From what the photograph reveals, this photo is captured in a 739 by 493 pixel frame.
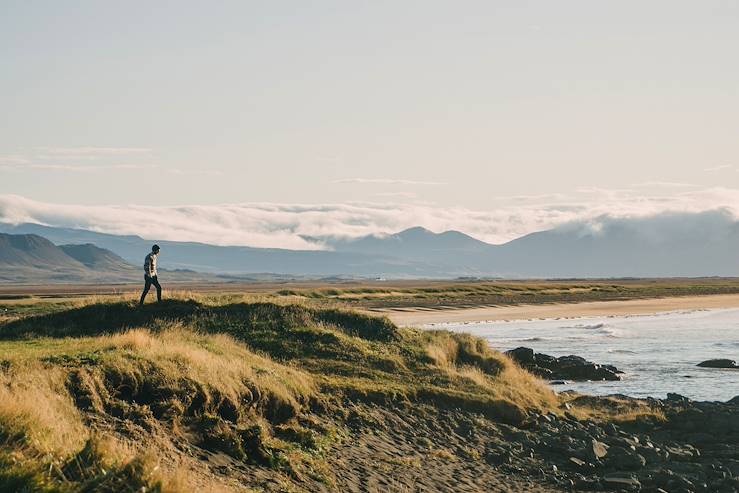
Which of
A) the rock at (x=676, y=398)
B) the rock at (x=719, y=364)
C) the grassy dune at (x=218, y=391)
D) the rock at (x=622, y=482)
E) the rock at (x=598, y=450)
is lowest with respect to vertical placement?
the rock at (x=622, y=482)

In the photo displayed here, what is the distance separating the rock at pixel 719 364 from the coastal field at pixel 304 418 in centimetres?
1503

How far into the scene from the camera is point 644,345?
60.0 metres

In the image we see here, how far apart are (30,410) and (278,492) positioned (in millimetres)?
4563

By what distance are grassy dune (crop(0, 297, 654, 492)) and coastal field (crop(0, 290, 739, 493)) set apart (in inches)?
2.1

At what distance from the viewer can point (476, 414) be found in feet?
89.0

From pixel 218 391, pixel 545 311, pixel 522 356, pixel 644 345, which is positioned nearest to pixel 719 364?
pixel 522 356

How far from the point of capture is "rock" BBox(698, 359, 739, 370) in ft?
156

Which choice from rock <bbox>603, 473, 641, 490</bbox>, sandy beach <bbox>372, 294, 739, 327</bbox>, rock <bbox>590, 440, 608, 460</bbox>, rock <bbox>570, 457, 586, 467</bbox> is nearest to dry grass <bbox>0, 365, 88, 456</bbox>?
rock <bbox>603, 473, 641, 490</bbox>

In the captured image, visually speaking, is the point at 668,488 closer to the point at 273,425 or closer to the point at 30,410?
the point at 273,425

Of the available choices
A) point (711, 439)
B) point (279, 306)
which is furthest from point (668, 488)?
point (279, 306)

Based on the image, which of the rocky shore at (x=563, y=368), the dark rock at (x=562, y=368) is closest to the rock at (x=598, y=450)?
the dark rock at (x=562, y=368)

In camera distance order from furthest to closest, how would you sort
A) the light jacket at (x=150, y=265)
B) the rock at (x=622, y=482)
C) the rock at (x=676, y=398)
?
the light jacket at (x=150, y=265) → the rock at (x=676, y=398) → the rock at (x=622, y=482)

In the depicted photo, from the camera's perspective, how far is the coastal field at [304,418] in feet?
53.8

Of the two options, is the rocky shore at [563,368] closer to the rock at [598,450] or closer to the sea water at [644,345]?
the sea water at [644,345]
